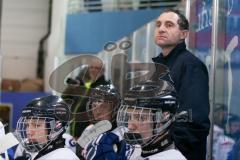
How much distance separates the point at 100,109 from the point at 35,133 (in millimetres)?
360

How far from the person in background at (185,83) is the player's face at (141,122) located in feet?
0.78

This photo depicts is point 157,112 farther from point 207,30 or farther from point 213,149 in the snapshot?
point 207,30

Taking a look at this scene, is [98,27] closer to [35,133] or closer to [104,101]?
[104,101]

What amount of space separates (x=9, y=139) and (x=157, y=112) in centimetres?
56

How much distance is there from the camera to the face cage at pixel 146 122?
5.57 feet

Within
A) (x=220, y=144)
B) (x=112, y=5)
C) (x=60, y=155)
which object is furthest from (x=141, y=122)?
(x=112, y=5)

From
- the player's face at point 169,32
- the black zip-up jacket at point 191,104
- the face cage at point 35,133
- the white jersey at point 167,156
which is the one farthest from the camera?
the player's face at point 169,32

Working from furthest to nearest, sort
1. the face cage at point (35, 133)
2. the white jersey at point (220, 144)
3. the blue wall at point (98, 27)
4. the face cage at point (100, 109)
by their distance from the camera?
the blue wall at point (98, 27) < the white jersey at point (220, 144) < the face cage at point (100, 109) < the face cage at point (35, 133)

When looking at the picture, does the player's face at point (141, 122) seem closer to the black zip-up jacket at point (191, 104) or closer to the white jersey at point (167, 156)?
the white jersey at point (167, 156)

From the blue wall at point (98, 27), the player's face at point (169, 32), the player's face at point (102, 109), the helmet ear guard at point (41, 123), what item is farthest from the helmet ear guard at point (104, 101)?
the blue wall at point (98, 27)

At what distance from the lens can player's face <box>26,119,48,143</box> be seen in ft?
5.89

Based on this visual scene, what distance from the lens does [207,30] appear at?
2600 mm

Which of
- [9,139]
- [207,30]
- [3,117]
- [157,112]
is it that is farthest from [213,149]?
[3,117]

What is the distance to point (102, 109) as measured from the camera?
207 cm
